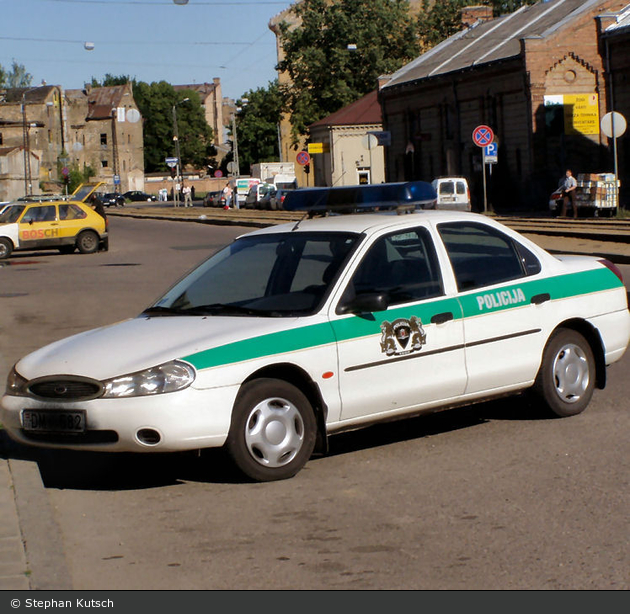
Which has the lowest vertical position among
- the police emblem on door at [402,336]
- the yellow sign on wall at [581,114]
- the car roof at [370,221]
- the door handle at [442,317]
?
the police emblem on door at [402,336]

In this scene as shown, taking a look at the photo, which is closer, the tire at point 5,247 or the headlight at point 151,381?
the headlight at point 151,381

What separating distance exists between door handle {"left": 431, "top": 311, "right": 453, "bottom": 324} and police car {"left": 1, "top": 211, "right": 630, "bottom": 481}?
0.04 ft

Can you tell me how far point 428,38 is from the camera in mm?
84562

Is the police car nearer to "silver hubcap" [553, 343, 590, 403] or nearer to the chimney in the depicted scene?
"silver hubcap" [553, 343, 590, 403]

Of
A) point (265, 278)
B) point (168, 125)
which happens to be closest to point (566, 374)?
point (265, 278)

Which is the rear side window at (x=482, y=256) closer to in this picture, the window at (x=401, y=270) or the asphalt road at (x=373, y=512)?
the window at (x=401, y=270)

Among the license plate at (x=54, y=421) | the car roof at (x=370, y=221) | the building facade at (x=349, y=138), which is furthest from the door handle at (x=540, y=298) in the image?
the building facade at (x=349, y=138)

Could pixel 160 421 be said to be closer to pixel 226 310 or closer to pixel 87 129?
pixel 226 310

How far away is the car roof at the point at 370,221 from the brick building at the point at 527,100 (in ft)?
132

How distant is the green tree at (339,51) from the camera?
264 feet

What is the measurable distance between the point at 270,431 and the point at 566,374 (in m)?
2.49

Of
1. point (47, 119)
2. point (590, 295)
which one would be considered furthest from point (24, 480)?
point (47, 119)

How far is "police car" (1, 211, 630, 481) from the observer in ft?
20.5

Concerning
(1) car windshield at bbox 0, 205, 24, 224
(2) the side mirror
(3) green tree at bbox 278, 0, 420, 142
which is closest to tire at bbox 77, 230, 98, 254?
(1) car windshield at bbox 0, 205, 24, 224
